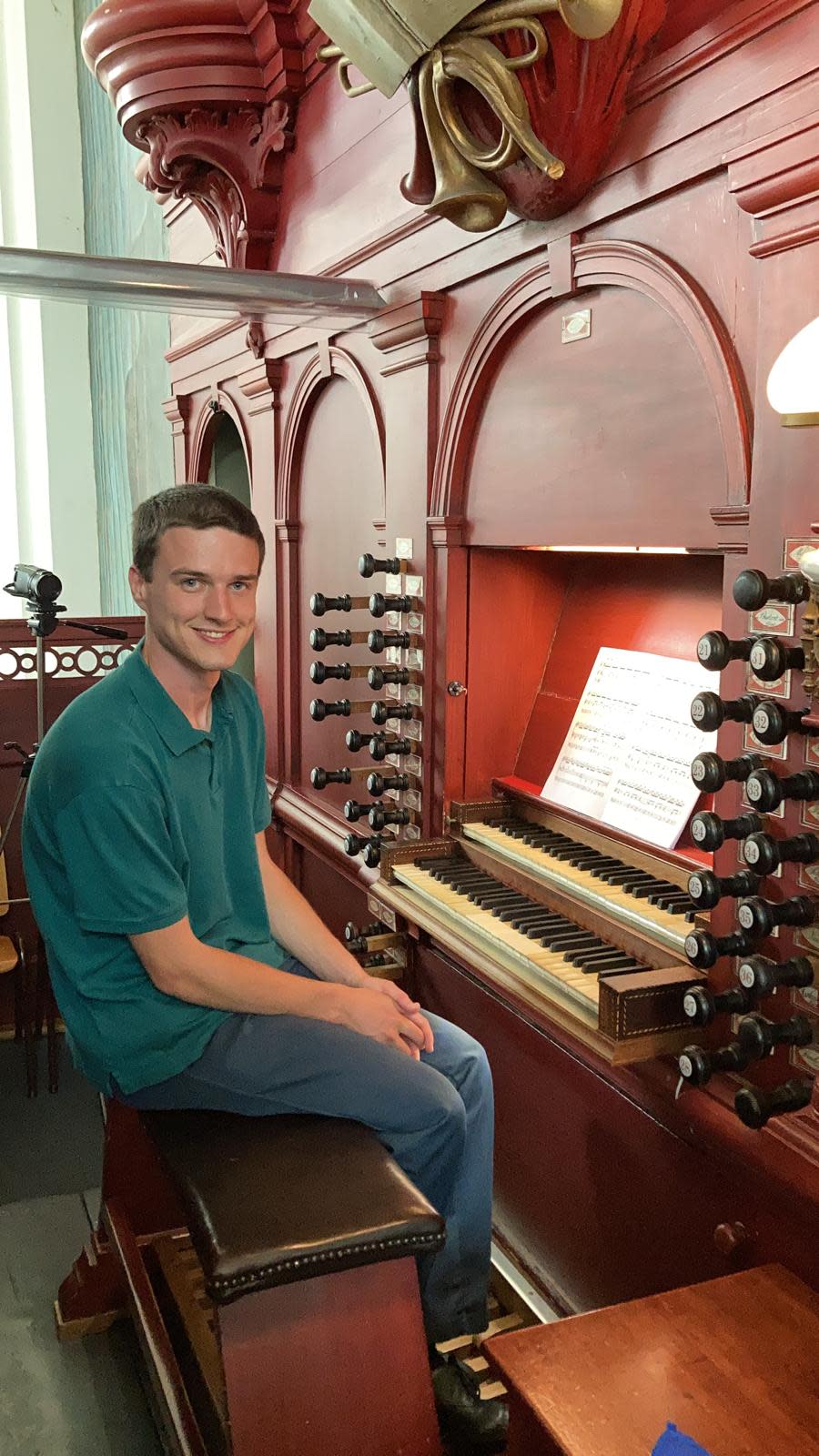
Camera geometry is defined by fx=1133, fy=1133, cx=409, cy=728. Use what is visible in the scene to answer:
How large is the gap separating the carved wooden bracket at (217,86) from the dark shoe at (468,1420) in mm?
3857

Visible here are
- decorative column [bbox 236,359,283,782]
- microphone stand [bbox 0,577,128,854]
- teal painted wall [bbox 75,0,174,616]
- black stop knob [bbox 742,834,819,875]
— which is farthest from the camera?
teal painted wall [bbox 75,0,174,616]

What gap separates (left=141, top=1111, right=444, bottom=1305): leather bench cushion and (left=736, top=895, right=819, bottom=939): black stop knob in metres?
0.69

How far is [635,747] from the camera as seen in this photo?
267 cm

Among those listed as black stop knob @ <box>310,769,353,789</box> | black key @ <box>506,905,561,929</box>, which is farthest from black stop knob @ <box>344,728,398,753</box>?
black key @ <box>506,905,561,929</box>

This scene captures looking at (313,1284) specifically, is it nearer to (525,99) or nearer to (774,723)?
(774,723)

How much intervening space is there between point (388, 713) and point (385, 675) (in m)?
0.13

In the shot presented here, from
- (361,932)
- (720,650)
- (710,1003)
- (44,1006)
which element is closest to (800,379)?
(720,650)

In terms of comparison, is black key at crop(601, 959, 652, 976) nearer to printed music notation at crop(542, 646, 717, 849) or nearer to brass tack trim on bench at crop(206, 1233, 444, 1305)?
printed music notation at crop(542, 646, 717, 849)

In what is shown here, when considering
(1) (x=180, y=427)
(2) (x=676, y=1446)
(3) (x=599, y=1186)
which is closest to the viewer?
(2) (x=676, y=1446)

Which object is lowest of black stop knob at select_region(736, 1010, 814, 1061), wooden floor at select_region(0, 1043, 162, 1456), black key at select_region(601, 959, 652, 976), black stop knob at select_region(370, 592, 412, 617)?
wooden floor at select_region(0, 1043, 162, 1456)

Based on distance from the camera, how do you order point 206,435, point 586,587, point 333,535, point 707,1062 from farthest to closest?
point 206,435, point 333,535, point 586,587, point 707,1062

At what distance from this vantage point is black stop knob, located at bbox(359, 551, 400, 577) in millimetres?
3195

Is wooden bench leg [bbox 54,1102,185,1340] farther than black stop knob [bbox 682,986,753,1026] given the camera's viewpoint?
Yes

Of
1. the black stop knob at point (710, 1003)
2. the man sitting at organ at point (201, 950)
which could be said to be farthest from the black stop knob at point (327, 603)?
the black stop knob at point (710, 1003)
